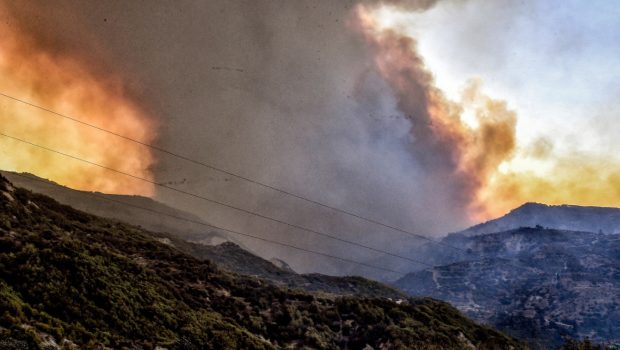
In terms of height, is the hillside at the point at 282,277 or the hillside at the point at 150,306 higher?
the hillside at the point at 282,277

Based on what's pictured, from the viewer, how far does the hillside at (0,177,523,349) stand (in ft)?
75.0

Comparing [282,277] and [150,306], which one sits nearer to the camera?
[150,306]

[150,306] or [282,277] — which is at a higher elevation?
[282,277]

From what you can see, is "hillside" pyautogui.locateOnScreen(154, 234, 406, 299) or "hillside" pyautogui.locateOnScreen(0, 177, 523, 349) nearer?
"hillside" pyautogui.locateOnScreen(0, 177, 523, 349)

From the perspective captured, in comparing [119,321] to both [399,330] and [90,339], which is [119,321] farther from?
[399,330]

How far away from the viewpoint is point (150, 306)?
3047cm

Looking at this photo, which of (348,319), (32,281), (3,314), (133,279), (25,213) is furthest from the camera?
(348,319)

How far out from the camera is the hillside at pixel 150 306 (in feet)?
75.0

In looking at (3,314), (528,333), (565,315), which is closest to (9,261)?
(3,314)

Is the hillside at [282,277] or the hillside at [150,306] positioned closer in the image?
the hillside at [150,306]

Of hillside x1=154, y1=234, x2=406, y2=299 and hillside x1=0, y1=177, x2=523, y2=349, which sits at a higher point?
hillside x1=154, y1=234, x2=406, y2=299

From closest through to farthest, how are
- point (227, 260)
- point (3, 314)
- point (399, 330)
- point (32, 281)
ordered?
1. point (3, 314)
2. point (32, 281)
3. point (399, 330)
4. point (227, 260)

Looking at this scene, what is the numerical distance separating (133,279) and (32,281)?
1044 centimetres

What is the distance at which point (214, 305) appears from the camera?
43125mm
